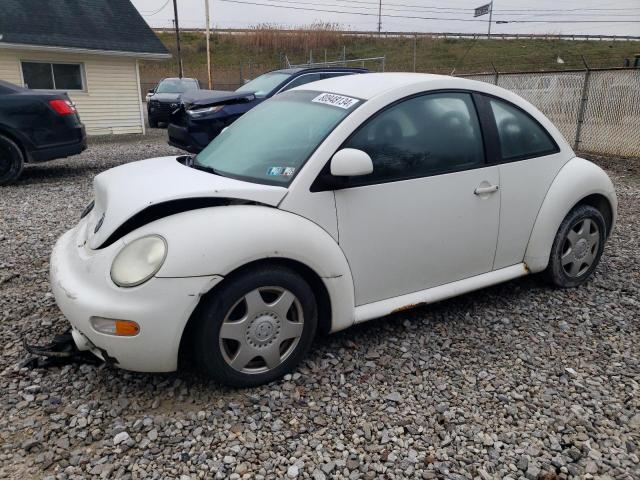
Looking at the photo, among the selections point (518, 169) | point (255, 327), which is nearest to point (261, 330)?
point (255, 327)

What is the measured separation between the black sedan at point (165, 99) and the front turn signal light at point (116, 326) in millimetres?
14828

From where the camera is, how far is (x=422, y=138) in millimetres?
3125

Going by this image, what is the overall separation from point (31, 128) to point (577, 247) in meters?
7.62

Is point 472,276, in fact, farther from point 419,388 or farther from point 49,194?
point 49,194

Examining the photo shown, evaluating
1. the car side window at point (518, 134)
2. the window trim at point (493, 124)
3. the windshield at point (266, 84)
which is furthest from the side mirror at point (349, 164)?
the windshield at point (266, 84)

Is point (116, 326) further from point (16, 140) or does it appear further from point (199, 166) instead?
point (16, 140)

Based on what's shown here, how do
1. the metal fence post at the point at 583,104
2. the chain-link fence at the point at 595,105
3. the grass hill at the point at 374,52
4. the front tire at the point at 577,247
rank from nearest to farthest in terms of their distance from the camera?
the front tire at the point at 577,247 < the chain-link fence at the point at 595,105 < the metal fence post at the point at 583,104 < the grass hill at the point at 374,52

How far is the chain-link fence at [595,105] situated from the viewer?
33.7 ft

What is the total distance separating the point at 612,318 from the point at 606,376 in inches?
32.3

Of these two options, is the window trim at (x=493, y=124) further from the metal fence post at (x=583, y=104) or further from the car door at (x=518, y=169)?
the metal fence post at (x=583, y=104)

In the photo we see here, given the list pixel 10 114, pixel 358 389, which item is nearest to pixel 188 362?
pixel 358 389

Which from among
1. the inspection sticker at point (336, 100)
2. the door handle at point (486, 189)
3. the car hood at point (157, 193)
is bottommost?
the door handle at point (486, 189)

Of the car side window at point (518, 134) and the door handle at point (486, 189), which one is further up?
the car side window at point (518, 134)

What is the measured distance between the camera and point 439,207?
312cm
